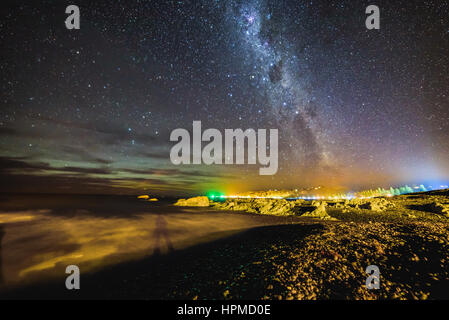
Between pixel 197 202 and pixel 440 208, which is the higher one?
pixel 440 208

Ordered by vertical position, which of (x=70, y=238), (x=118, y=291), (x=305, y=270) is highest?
(x=305, y=270)

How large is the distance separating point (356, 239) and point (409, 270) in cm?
239

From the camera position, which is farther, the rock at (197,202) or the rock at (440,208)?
the rock at (197,202)

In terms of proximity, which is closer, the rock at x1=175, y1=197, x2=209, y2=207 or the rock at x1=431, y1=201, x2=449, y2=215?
the rock at x1=431, y1=201, x2=449, y2=215

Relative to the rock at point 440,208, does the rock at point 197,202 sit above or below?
below

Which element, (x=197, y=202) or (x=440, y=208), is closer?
(x=440, y=208)

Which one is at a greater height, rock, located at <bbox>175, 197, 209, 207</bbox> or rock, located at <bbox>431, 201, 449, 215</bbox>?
rock, located at <bbox>431, 201, 449, 215</bbox>
